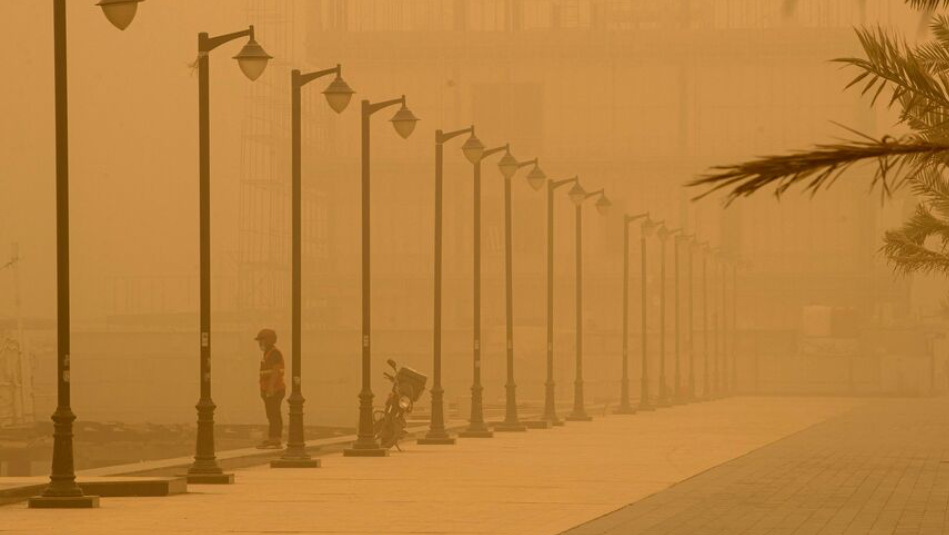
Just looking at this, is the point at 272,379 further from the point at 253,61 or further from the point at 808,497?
the point at 808,497

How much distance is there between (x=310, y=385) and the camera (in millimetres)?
111938

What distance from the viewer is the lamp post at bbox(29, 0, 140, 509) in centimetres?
2227

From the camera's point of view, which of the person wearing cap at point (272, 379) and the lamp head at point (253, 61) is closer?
the lamp head at point (253, 61)

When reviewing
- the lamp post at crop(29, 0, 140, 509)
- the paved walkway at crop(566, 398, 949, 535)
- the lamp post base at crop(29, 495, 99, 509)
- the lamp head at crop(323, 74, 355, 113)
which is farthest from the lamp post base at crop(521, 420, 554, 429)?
the lamp post base at crop(29, 495, 99, 509)

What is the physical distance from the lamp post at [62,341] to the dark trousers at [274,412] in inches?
454

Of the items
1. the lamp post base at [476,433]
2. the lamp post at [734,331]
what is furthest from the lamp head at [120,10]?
the lamp post at [734,331]

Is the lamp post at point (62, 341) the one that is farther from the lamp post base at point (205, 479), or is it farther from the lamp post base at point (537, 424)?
the lamp post base at point (537, 424)

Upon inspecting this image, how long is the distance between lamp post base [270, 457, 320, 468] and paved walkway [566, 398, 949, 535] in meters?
6.02

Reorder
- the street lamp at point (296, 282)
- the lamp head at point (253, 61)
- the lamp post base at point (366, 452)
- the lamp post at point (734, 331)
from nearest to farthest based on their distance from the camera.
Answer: the lamp head at point (253, 61), the street lamp at point (296, 282), the lamp post base at point (366, 452), the lamp post at point (734, 331)

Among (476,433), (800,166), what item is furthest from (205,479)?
(476,433)

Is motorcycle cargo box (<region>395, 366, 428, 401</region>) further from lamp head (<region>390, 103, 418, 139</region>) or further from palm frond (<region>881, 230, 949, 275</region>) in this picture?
palm frond (<region>881, 230, 949, 275</region>)

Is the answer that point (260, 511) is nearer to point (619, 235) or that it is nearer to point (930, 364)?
point (930, 364)

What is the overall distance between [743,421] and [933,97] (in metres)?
47.8

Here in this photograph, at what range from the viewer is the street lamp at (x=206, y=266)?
27125mm
